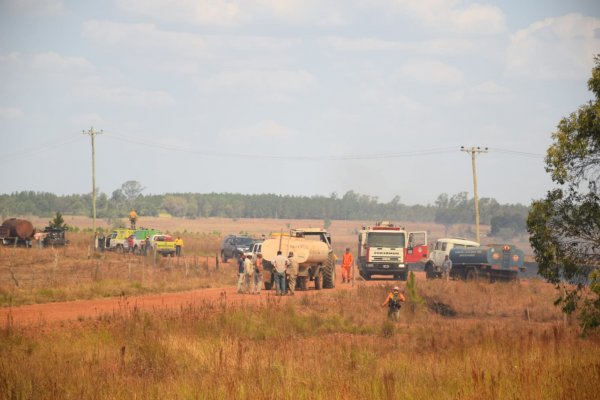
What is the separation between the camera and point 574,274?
65.6 feet

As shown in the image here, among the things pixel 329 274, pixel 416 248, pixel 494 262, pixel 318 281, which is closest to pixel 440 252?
pixel 416 248

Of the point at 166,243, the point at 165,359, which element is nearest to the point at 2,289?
the point at 165,359

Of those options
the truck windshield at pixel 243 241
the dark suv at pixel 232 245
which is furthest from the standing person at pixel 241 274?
the truck windshield at pixel 243 241

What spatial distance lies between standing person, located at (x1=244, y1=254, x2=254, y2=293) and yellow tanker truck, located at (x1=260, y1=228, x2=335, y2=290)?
0.80 m

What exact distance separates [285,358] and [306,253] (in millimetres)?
20132

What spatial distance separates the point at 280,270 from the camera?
3475 cm

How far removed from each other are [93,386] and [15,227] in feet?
181

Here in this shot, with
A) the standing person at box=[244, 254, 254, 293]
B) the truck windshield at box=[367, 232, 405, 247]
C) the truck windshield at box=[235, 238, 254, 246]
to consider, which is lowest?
the standing person at box=[244, 254, 254, 293]

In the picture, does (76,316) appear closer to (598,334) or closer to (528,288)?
(598,334)

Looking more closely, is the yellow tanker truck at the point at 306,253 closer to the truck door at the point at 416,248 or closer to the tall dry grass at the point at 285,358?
the tall dry grass at the point at 285,358

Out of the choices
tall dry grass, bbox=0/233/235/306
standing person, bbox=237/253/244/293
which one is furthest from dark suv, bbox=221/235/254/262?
standing person, bbox=237/253/244/293

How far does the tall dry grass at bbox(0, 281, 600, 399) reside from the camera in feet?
41.1

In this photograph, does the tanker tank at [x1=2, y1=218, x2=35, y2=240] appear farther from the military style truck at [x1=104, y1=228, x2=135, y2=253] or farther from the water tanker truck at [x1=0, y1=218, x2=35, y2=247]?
the military style truck at [x1=104, y1=228, x2=135, y2=253]

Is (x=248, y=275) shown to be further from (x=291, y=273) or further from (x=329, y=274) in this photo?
(x=329, y=274)
